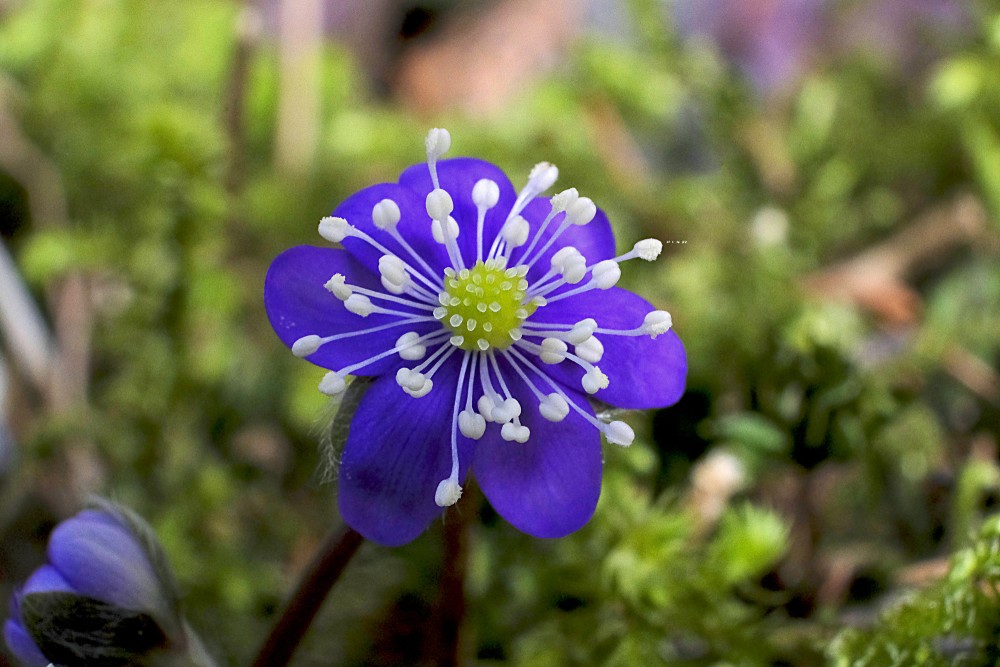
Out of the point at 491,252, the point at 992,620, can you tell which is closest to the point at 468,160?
the point at 491,252

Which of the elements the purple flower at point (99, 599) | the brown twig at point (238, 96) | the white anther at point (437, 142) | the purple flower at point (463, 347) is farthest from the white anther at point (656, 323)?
the brown twig at point (238, 96)

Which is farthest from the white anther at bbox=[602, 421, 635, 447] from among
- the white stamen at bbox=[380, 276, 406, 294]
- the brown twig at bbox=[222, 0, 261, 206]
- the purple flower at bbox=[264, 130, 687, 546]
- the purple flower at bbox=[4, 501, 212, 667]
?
the brown twig at bbox=[222, 0, 261, 206]

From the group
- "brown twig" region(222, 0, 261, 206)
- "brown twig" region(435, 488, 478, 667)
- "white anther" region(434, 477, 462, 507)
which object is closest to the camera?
"white anther" region(434, 477, 462, 507)

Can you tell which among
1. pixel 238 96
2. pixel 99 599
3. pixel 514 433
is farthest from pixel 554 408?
pixel 238 96

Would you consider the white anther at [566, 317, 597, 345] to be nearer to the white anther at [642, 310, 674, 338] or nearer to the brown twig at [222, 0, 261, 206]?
the white anther at [642, 310, 674, 338]

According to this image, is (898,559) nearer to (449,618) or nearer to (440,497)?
(449,618)

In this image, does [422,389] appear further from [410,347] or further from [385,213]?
[385,213]

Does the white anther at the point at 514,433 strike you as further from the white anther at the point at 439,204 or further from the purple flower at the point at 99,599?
the purple flower at the point at 99,599
